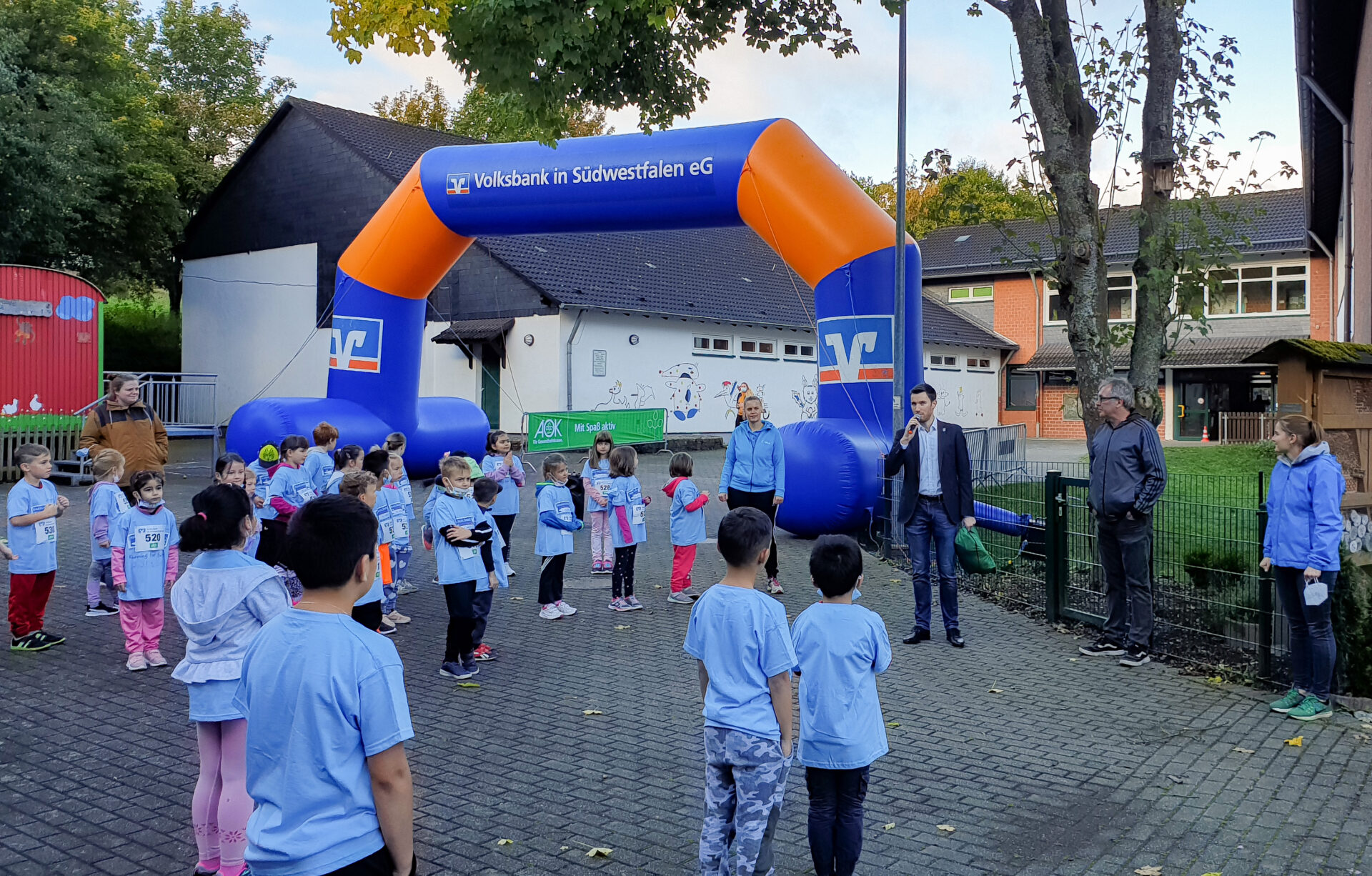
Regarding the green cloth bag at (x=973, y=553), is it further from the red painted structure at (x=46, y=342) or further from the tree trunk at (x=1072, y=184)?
the red painted structure at (x=46, y=342)

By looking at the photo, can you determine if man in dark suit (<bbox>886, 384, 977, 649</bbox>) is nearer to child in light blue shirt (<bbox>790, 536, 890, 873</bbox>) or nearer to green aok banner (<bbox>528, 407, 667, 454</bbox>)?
child in light blue shirt (<bbox>790, 536, 890, 873</bbox>)

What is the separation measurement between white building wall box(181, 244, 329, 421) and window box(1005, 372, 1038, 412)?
24538mm

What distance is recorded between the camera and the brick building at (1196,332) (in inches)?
1318

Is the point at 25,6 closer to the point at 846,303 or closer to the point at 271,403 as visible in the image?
the point at 271,403

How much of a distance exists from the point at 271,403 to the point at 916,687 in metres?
11.7

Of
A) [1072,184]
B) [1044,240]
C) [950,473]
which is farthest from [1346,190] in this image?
[950,473]

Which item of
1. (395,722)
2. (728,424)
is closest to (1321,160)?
(728,424)

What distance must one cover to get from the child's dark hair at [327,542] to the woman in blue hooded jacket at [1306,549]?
206 inches

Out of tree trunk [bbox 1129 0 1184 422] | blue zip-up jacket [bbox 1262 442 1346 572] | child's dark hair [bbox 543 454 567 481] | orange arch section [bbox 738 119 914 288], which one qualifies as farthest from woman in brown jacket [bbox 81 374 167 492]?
blue zip-up jacket [bbox 1262 442 1346 572]

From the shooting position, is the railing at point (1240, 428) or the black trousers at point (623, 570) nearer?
the black trousers at point (623, 570)

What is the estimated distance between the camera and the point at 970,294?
4047 cm

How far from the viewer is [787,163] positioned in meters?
12.3

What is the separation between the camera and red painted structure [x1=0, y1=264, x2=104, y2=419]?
59.6 feet

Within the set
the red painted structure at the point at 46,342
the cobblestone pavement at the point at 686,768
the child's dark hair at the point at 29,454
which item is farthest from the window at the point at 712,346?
the child's dark hair at the point at 29,454
